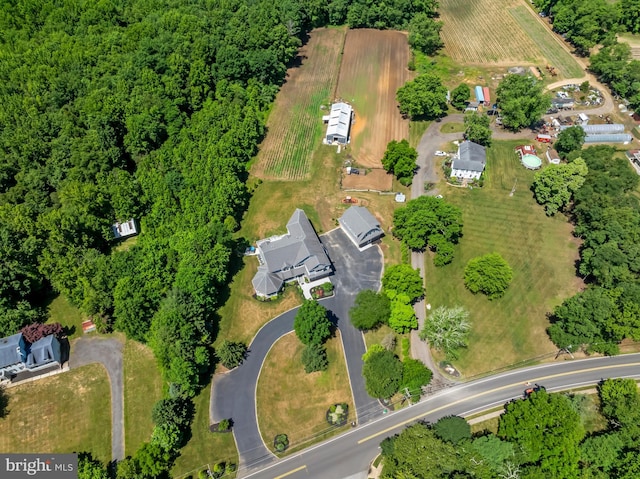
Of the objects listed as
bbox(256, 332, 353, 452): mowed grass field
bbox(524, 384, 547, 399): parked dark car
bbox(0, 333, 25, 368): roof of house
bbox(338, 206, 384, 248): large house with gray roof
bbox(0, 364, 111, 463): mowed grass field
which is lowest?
bbox(0, 364, 111, 463): mowed grass field

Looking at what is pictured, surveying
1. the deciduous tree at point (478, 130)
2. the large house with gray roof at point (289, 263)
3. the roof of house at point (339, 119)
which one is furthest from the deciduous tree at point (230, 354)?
the deciduous tree at point (478, 130)

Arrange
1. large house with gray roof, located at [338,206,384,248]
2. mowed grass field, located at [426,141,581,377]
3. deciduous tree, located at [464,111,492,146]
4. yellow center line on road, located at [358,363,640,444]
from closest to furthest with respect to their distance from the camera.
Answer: yellow center line on road, located at [358,363,640,444] → mowed grass field, located at [426,141,581,377] → large house with gray roof, located at [338,206,384,248] → deciduous tree, located at [464,111,492,146]

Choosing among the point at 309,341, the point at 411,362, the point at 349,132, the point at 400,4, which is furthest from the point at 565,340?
the point at 400,4

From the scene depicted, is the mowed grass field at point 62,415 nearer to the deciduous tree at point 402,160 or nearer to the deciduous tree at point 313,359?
the deciduous tree at point 313,359

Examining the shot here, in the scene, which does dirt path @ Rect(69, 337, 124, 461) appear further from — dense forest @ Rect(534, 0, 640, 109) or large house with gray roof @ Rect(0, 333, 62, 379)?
dense forest @ Rect(534, 0, 640, 109)

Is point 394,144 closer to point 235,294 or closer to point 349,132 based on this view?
point 349,132

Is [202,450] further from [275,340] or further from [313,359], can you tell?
[313,359]

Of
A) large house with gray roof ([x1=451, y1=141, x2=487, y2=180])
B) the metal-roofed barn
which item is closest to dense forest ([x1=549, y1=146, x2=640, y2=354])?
large house with gray roof ([x1=451, y1=141, x2=487, y2=180])
